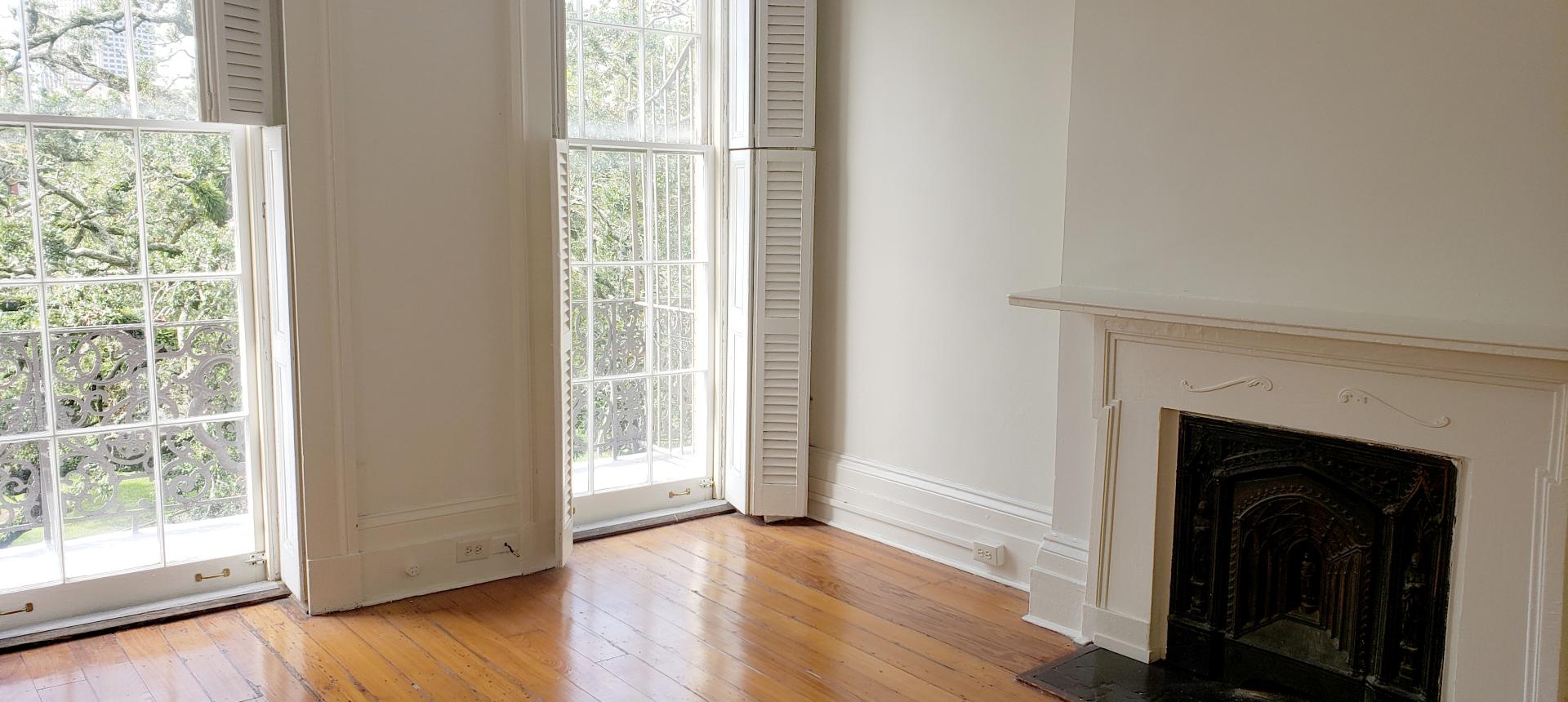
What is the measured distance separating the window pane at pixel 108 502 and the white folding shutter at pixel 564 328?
1.39 meters

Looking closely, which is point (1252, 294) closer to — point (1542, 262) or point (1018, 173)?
point (1542, 262)

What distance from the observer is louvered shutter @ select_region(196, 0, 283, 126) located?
11.6ft

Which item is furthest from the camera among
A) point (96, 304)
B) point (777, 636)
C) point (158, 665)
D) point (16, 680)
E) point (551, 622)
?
point (551, 622)

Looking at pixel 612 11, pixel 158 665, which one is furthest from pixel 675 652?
pixel 612 11

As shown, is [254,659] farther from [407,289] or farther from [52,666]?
[407,289]

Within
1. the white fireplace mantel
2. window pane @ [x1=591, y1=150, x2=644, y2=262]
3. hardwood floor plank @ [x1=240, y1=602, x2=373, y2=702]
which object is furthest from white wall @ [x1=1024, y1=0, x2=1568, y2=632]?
hardwood floor plank @ [x1=240, y1=602, x2=373, y2=702]

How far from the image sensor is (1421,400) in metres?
2.83

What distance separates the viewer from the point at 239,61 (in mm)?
3598

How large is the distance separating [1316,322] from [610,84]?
2939mm

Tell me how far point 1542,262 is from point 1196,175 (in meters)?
0.94

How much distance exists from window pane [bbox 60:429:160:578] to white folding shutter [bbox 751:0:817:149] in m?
2.63

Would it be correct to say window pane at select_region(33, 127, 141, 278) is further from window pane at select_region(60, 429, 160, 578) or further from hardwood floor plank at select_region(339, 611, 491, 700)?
hardwood floor plank at select_region(339, 611, 491, 700)

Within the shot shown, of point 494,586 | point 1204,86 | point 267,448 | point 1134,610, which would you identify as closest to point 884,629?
point 1134,610

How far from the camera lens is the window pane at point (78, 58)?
11.2 feet
